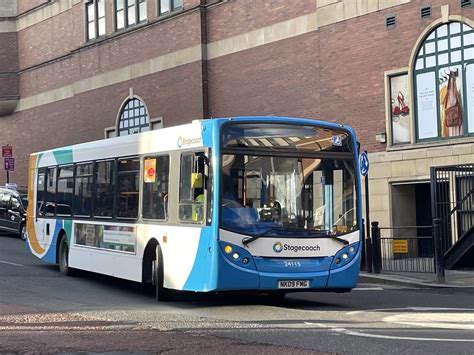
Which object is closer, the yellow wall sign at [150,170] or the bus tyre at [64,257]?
the yellow wall sign at [150,170]

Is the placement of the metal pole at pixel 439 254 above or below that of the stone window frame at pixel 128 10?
below

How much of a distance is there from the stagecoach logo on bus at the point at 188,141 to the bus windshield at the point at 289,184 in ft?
1.85

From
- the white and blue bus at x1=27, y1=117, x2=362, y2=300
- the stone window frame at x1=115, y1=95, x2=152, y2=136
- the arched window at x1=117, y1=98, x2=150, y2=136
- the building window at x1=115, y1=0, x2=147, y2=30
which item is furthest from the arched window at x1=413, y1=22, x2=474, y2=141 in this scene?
the building window at x1=115, y1=0, x2=147, y2=30

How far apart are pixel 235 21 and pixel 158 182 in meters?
16.6

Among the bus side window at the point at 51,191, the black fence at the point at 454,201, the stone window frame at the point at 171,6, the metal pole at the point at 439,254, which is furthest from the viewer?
the stone window frame at the point at 171,6

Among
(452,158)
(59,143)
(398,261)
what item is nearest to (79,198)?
(398,261)

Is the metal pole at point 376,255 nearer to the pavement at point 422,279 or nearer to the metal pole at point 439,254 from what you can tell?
the pavement at point 422,279

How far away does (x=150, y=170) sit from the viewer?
13359 millimetres

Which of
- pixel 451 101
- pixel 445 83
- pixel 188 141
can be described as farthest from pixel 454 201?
pixel 188 141

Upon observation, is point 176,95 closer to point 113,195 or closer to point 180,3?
point 180,3

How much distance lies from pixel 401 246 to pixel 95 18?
886 inches

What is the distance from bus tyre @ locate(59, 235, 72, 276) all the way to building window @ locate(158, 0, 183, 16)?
51.7 ft

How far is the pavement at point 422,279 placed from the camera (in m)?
16.1

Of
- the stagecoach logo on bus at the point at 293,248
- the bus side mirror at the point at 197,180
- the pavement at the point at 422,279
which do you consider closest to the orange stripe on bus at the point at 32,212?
the pavement at the point at 422,279
